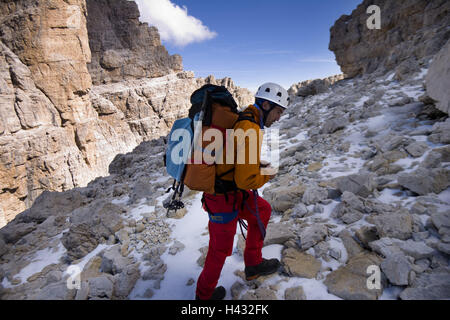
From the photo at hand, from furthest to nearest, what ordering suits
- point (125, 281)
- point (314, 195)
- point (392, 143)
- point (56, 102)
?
1. point (56, 102)
2. point (392, 143)
3. point (314, 195)
4. point (125, 281)

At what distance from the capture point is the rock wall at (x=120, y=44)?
1784 inches

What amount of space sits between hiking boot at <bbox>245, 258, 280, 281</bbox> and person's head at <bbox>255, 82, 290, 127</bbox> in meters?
1.83

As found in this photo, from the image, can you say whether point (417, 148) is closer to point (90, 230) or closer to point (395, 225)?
point (395, 225)

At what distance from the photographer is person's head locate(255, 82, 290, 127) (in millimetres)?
2490

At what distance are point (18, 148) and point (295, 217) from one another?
1330 inches

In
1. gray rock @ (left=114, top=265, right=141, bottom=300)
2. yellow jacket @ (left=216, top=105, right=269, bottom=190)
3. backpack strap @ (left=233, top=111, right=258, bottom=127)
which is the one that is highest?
backpack strap @ (left=233, top=111, right=258, bottom=127)

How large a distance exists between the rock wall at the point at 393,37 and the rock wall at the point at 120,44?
41068mm

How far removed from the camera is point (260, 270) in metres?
2.56

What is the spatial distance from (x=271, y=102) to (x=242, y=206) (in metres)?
1.35
